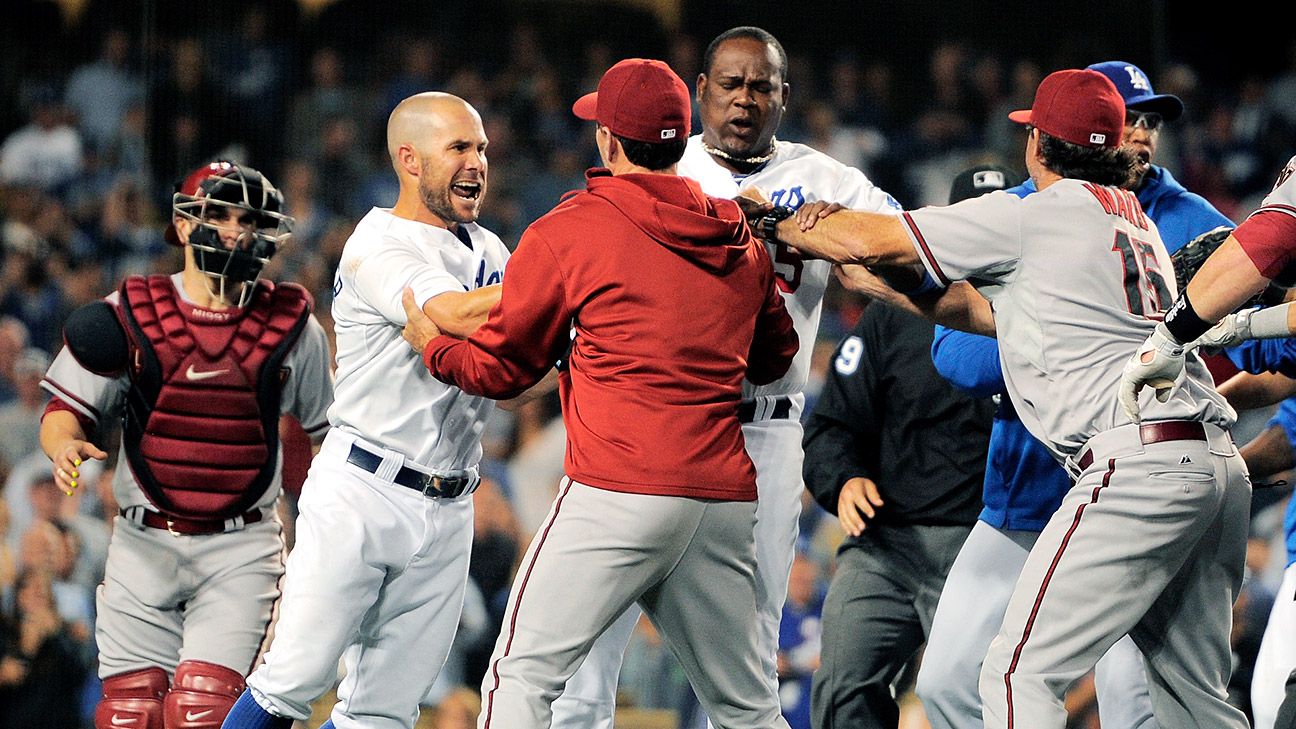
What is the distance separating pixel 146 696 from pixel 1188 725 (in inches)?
106

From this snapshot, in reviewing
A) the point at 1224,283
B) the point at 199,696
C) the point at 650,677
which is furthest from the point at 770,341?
the point at 650,677

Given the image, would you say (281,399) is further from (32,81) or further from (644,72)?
(32,81)

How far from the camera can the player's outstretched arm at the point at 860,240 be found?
314cm

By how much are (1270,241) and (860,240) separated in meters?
0.85

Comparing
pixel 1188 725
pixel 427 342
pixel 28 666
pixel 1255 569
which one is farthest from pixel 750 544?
pixel 28 666

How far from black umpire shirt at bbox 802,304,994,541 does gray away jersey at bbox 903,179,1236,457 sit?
113 cm

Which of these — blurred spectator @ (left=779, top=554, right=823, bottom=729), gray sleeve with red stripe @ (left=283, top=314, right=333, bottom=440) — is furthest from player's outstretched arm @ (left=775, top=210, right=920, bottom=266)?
blurred spectator @ (left=779, top=554, right=823, bottom=729)

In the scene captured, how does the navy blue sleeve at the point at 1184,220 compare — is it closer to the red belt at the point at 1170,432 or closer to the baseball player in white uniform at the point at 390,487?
the red belt at the point at 1170,432

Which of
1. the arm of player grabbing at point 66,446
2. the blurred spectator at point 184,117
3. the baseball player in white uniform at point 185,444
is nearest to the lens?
the arm of player grabbing at point 66,446

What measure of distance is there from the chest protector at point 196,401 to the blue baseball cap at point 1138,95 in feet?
8.42

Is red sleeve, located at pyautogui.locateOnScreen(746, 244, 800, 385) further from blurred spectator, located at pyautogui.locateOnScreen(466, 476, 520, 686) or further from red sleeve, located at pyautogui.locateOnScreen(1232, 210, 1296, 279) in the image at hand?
blurred spectator, located at pyautogui.locateOnScreen(466, 476, 520, 686)

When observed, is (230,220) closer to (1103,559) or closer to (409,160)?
(409,160)

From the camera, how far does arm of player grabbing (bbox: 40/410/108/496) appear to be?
12.3 feet

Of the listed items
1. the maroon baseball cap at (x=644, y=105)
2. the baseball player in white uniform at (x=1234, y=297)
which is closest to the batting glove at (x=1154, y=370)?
the baseball player in white uniform at (x=1234, y=297)
